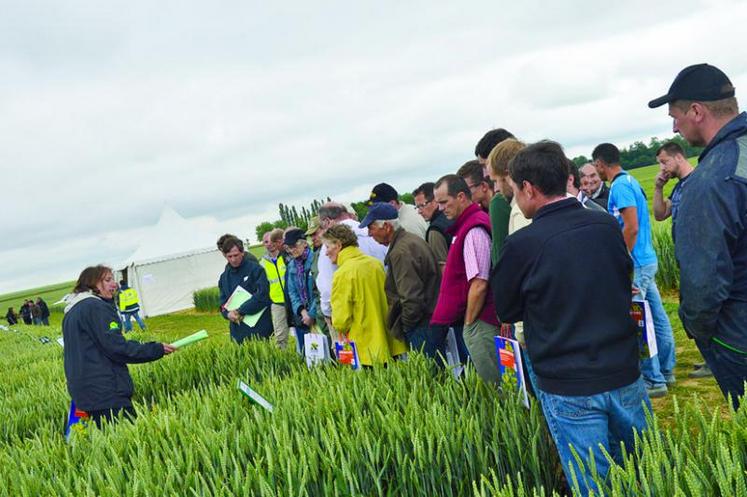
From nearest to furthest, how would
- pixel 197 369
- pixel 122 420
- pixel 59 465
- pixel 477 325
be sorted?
pixel 59 465 → pixel 477 325 → pixel 122 420 → pixel 197 369

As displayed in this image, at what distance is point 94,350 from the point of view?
12.8 ft

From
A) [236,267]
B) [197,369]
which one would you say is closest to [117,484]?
[197,369]

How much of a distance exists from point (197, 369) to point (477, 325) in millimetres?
3168

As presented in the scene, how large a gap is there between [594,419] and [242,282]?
4692 mm

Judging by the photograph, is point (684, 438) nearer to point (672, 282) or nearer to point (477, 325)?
point (477, 325)

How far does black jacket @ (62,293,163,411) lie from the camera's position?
385 centimetres

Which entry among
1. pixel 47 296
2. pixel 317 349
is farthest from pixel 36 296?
pixel 317 349

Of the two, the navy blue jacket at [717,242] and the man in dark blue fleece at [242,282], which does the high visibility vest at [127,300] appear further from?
the navy blue jacket at [717,242]

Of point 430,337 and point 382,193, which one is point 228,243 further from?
point 430,337

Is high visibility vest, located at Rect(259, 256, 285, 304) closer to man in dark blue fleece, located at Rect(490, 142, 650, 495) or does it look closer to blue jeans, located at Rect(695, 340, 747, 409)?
man in dark blue fleece, located at Rect(490, 142, 650, 495)

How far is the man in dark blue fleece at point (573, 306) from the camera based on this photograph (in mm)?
1908

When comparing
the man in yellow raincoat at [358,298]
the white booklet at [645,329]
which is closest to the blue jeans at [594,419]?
the white booklet at [645,329]

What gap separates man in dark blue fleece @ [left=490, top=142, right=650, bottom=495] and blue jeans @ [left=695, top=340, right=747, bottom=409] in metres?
0.32

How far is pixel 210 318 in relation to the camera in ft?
62.1
